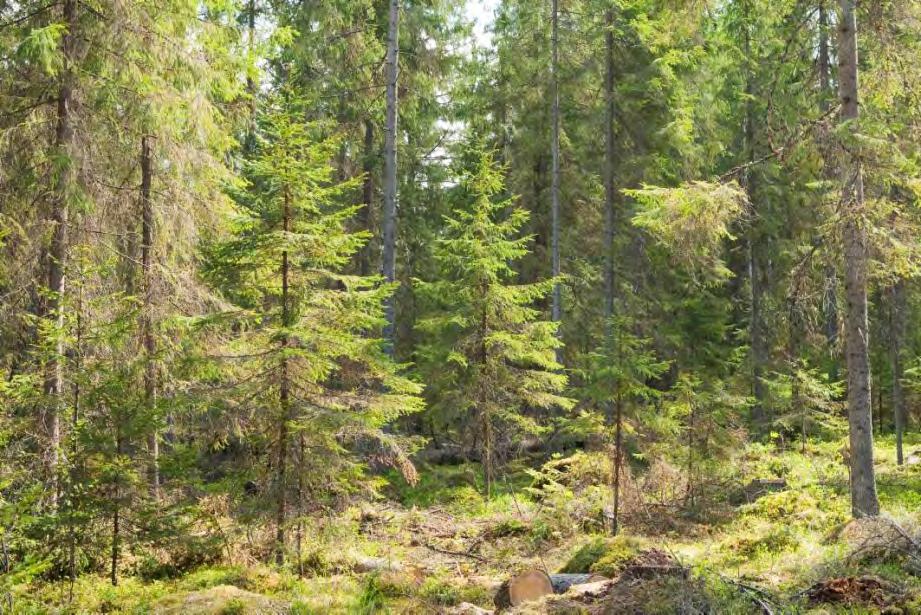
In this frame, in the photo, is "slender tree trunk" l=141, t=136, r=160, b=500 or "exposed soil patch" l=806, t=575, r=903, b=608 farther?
"slender tree trunk" l=141, t=136, r=160, b=500

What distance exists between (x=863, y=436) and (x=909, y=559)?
3.34 metres

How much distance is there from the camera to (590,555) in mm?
9406

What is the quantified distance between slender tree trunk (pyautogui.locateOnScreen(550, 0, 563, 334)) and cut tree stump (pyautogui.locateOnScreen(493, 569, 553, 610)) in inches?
491

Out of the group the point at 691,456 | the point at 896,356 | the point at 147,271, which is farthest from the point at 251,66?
the point at 896,356

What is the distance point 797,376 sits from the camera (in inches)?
709

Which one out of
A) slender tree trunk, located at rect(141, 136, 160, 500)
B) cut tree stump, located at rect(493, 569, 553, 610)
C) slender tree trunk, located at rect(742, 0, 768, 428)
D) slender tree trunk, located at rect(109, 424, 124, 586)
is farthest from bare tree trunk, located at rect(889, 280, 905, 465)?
slender tree trunk, located at rect(109, 424, 124, 586)

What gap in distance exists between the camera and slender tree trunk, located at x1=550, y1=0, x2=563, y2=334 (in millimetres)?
20109

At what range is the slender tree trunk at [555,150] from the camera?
792 inches

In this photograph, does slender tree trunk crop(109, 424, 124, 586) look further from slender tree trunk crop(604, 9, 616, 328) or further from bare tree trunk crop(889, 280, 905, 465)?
bare tree trunk crop(889, 280, 905, 465)

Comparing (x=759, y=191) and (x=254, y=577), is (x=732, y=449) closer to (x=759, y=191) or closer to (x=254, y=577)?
(x=254, y=577)

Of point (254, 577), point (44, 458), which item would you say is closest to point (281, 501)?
point (254, 577)

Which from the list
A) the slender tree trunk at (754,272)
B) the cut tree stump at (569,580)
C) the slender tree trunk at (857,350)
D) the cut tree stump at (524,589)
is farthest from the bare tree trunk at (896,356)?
the cut tree stump at (524,589)

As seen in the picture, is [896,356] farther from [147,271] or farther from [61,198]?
[61,198]

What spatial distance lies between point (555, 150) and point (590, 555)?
1393 cm
